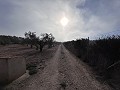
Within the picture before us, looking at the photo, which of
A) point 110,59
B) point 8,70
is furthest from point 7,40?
point 8,70

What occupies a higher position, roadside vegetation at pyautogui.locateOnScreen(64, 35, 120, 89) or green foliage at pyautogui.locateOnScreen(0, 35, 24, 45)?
green foliage at pyautogui.locateOnScreen(0, 35, 24, 45)

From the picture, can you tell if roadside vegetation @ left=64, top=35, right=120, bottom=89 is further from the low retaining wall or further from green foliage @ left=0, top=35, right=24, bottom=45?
green foliage @ left=0, top=35, right=24, bottom=45

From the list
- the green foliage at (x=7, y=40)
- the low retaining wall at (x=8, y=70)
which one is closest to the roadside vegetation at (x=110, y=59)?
the low retaining wall at (x=8, y=70)

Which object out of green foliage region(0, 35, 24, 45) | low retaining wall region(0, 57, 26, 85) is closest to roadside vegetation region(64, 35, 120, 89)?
low retaining wall region(0, 57, 26, 85)

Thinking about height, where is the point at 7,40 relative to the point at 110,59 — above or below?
above

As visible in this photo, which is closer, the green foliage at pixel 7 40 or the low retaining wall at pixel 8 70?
the low retaining wall at pixel 8 70

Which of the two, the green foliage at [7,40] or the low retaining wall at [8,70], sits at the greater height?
the green foliage at [7,40]

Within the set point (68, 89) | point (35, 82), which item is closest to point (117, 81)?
point (68, 89)

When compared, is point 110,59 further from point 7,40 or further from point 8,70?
point 7,40

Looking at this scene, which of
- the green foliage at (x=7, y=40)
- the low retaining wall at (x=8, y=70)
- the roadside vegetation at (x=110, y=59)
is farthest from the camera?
the green foliage at (x=7, y=40)

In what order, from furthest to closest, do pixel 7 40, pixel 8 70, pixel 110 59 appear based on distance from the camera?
1. pixel 7 40
2. pixel 110 59
3. pixel 8 70

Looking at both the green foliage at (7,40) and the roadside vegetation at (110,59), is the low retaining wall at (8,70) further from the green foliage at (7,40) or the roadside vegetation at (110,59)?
the green foliage at (7,40)

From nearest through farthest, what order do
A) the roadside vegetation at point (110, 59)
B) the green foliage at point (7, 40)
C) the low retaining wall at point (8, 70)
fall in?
the low retaining wall at point (8, 70) < the roadside vegetation at point (110, 59) < the green foliage at point (7, 40)

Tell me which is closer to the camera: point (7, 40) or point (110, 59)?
point (110, 59)
